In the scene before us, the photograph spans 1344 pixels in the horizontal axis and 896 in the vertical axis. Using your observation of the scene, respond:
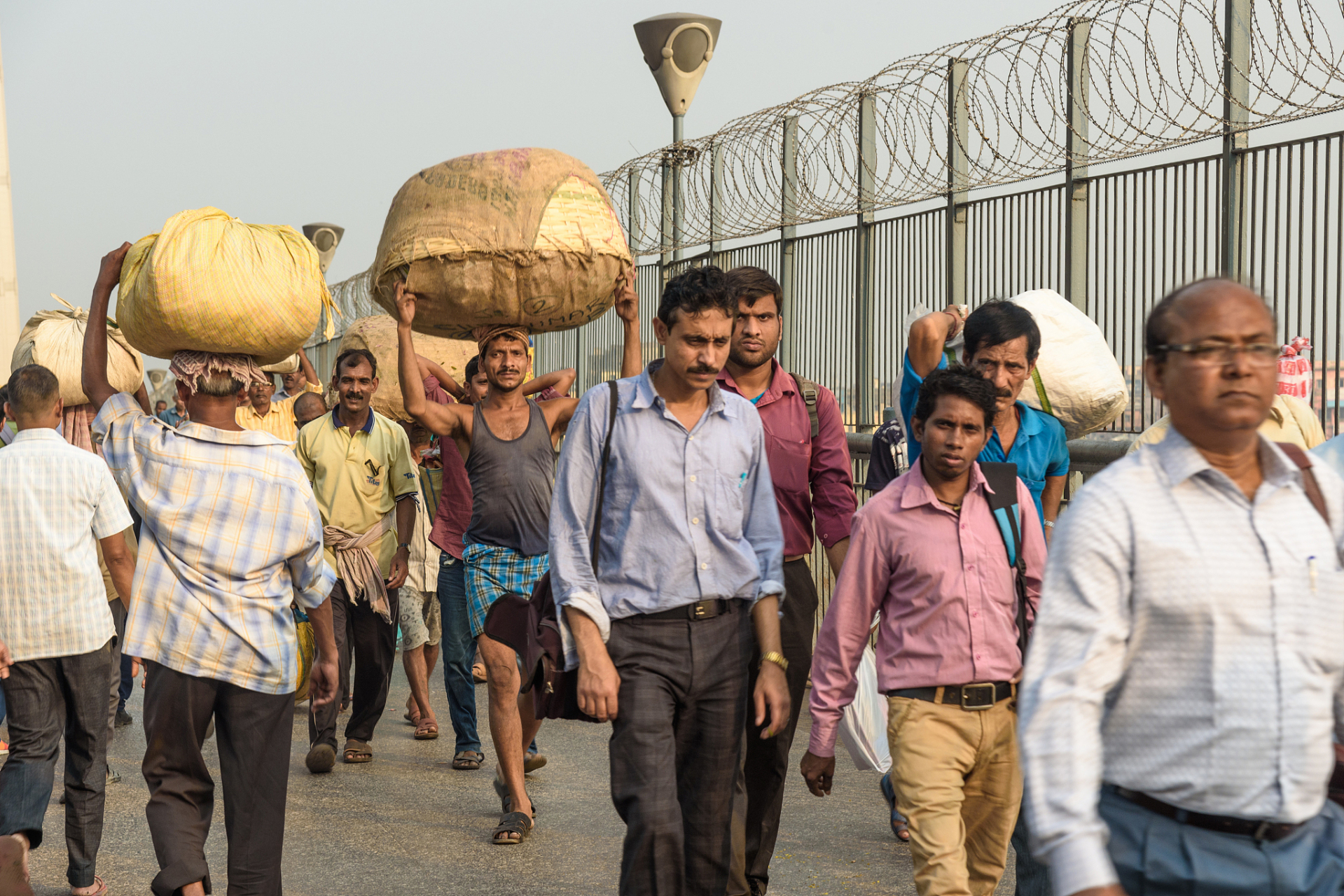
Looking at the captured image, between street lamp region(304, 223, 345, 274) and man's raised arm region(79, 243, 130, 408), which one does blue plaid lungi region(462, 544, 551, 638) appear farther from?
street lamp region(304, 223, 345, 274)

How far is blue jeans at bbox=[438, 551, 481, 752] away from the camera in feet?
22.8

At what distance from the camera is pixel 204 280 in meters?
4.33

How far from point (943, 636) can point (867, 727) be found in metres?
1.36

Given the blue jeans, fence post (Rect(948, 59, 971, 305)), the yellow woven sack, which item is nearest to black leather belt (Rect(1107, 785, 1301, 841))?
the yellow woven sack

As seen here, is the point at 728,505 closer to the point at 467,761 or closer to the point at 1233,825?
the point at 1233,825

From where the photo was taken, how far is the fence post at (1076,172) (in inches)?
255

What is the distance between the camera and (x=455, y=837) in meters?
6.04

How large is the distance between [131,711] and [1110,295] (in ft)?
21.5

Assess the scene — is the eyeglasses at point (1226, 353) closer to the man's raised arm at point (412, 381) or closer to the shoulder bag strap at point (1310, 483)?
the shoulder bag strap at point (1310, 483)

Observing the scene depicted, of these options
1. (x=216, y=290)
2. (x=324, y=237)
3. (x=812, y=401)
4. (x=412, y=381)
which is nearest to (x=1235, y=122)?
(x=812, y=401)

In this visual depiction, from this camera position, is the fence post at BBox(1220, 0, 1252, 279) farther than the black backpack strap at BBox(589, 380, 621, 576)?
Yes

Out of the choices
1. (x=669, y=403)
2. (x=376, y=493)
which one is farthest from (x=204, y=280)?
(x=376, y=493)

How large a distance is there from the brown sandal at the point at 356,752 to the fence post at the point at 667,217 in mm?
4312

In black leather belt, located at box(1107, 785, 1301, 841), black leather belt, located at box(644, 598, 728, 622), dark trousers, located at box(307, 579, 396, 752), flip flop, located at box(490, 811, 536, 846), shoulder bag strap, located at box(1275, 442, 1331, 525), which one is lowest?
flip flop, located at box(490, 811, 536, 846)
